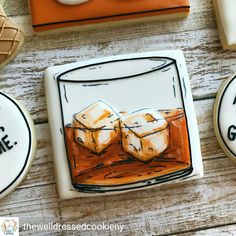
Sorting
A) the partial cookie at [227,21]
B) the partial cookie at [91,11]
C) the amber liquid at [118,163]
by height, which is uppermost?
the partial cookie at [91,11]

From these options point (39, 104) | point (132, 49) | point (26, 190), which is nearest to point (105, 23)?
point (132, 49)

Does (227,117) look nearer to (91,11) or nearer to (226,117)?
(226,117)

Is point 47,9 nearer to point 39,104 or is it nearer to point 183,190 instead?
point 39,104

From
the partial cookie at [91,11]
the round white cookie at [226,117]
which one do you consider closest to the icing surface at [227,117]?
the round white cookie at [226,117]

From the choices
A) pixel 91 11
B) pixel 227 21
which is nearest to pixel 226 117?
pixel 227 21

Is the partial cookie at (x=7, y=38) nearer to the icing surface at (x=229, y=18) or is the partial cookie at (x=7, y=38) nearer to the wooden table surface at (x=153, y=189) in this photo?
the wooden table surface at (x=153, y=189)
